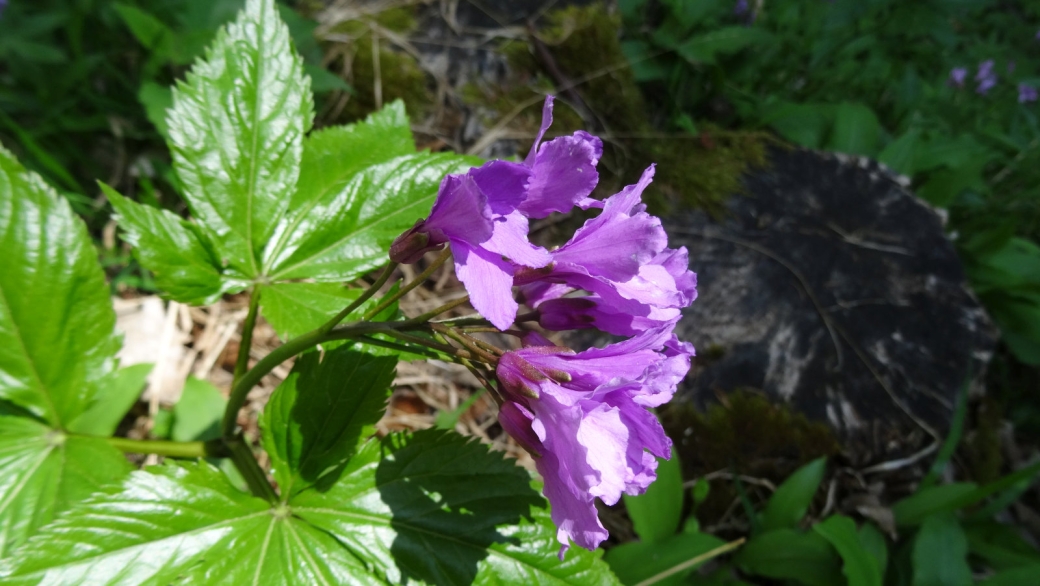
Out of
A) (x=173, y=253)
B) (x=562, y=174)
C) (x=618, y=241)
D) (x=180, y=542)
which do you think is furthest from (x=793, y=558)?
(x=173, y=253)

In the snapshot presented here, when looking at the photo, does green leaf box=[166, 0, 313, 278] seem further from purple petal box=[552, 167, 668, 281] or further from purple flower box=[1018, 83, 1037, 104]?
purple flower box=[1018, 83, 1037, 104]

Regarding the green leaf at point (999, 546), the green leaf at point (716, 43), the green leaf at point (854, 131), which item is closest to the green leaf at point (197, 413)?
the green leaf at point (999, 546)

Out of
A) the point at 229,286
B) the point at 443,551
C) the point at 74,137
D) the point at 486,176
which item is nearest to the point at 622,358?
the point at 486,176

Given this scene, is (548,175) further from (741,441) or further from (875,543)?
(875,543)

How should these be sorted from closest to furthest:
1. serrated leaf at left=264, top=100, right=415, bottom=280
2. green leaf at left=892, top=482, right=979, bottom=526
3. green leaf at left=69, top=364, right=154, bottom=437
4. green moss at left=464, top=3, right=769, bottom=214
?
1. serrated leaf at left=264, top=100, right=415, bottom=280
2. green leaf at left=69, top=364, right=154, bottom=437
3. green leaf at left=892, top=482, right=979, bottom=526
4. green moss at left=464, top=3, right=769, bottom=214

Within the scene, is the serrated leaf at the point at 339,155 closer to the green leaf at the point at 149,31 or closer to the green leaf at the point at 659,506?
the green leaf at the point at 659,506

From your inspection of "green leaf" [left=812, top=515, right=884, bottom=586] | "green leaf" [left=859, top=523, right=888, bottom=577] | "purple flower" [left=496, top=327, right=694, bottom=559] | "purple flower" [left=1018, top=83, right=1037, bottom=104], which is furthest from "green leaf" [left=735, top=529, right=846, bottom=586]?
"purple flower" [left=1018, top=83, right=1037, bottom=104]

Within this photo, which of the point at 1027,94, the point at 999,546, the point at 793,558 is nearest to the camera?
the point at 793,558
